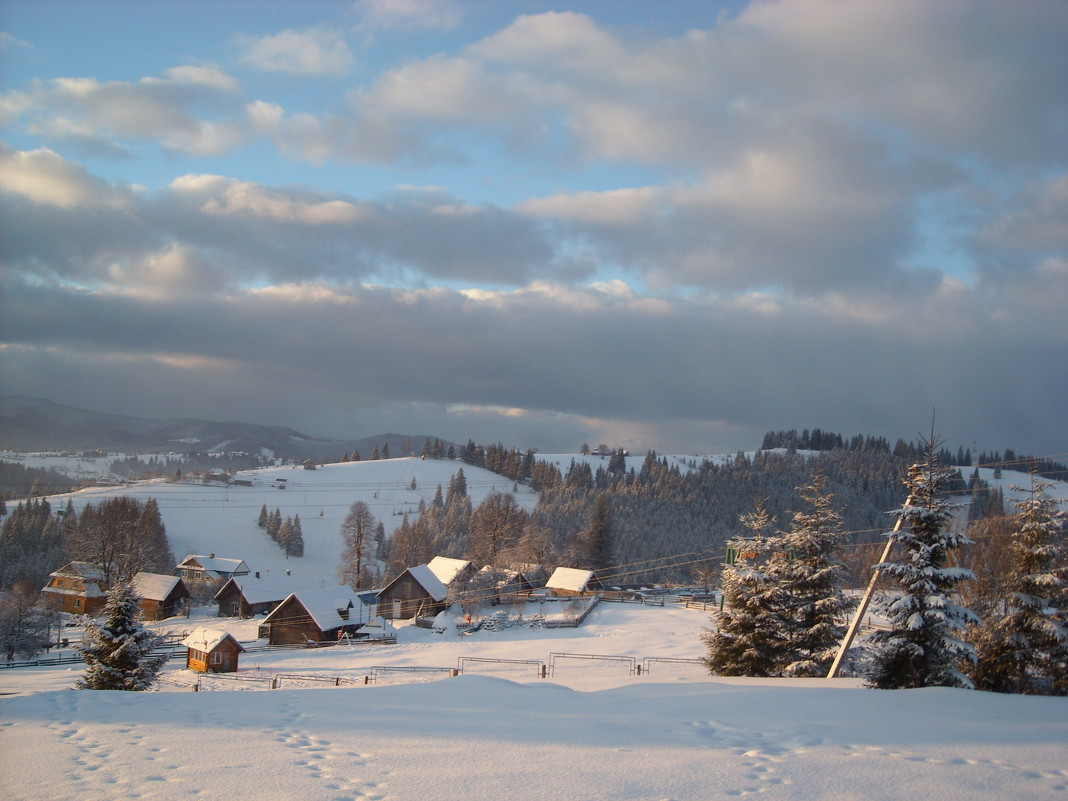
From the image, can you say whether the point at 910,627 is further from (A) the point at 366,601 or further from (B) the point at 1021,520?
(A) the point at 366,601

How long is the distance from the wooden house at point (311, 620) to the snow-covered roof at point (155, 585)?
1816 cm

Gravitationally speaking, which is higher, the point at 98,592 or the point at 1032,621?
the point at 1032,621

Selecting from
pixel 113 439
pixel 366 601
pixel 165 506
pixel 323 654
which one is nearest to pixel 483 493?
pixel 165 506

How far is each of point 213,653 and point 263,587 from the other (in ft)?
91.9

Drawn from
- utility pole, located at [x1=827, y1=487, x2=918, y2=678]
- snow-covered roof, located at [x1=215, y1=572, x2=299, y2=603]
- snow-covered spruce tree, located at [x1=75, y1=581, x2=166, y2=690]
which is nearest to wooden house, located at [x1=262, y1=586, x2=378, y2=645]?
snow-covered roof, located at [x1=215, y1=572, x2=299, y2=603]

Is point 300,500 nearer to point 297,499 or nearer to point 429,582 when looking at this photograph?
point 297,499

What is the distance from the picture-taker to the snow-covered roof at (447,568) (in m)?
63.5

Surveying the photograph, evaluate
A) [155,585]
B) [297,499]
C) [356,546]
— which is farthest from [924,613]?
[297,499]

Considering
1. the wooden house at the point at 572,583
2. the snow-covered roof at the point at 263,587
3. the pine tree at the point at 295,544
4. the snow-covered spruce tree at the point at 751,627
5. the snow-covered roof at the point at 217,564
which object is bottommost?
the pine tree at the point at 295,544

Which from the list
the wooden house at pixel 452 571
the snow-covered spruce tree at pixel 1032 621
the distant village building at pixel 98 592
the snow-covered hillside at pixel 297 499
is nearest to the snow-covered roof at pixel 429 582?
the wooden house at pixel 452 571

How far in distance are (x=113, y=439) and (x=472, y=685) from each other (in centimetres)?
14540

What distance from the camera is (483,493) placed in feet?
485

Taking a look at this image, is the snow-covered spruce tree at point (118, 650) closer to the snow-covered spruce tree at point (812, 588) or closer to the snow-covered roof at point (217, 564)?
the snow-covered spruce tree at point (812, 588)

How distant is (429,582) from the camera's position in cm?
6047
